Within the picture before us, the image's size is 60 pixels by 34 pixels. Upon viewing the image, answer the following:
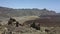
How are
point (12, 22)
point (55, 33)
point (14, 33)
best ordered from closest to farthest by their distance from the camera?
point (14, 33) < point (55, 33) < point (12, 22)

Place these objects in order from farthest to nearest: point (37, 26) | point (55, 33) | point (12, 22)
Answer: point (12, 22)
point (37, 26)
point (55, 33)

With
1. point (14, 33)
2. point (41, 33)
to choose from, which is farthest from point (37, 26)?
point (14, 33)

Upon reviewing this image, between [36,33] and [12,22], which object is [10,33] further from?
[12,22]

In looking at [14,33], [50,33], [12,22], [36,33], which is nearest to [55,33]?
[50,33]

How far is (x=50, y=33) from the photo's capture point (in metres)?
20.3

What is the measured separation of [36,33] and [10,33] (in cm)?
338

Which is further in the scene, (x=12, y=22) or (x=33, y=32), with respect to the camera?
(x=12, y=22)

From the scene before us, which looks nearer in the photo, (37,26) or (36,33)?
(36,33)

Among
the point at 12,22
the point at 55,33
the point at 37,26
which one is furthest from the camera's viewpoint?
the point at 12,22

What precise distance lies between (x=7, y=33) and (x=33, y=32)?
11.1 ft

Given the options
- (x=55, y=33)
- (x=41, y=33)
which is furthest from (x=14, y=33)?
(x=55, y=33)

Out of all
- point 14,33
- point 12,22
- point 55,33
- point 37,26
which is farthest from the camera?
point 12,22

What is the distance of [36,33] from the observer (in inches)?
779

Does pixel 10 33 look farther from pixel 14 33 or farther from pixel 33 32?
pixel 33 32
